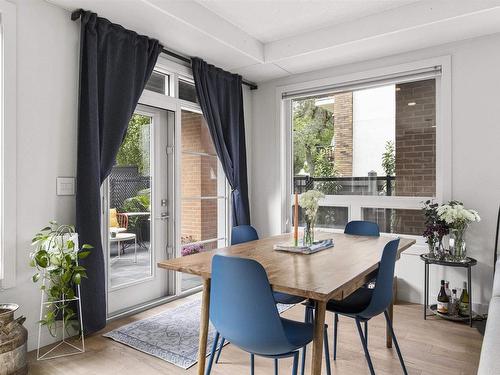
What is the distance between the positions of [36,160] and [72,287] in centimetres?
98

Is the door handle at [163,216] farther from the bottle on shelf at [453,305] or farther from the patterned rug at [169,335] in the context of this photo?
the bottle on shelf at [453,305]

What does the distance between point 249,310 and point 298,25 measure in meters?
3.03

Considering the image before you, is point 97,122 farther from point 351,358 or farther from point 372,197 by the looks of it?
point 372,197

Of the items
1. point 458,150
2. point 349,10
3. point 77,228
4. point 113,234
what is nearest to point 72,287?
point 77,228

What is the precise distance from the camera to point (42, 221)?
2.65 m

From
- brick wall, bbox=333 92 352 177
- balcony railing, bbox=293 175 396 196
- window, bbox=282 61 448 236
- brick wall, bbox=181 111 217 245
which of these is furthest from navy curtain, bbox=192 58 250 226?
brick wall, bbox=333 92 352 177

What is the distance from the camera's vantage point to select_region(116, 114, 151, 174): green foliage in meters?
3.38

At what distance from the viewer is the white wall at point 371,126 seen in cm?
396

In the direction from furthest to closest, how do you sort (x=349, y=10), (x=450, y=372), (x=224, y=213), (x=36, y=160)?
(x=224, y=213) < (x=349, y=10) < (x=36, y=160) < (x=450, y=372)

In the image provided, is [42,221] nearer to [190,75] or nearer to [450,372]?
[190,75]

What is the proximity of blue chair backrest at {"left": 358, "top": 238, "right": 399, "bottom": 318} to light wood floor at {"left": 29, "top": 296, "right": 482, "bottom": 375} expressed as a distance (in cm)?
56

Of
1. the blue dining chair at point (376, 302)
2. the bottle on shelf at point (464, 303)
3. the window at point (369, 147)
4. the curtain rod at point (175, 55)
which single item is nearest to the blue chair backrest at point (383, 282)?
the blue dining chair at point (376, 302)

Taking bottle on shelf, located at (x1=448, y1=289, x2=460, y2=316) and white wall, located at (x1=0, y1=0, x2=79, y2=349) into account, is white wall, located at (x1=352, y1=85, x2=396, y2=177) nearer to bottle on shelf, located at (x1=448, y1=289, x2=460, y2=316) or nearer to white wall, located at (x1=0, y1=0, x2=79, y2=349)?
bottle on shelf, located at (x1=448, y1=289, x2=460, y2=316)

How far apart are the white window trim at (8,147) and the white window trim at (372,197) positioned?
9.75 ft
